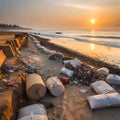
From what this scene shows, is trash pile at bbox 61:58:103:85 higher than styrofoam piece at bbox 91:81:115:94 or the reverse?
the reverse

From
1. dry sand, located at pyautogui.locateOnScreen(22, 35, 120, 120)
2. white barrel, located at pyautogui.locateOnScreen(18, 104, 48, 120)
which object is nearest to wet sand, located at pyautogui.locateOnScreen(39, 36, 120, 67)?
dry sand, located at pyautogui.locateOnScreen(22, 35, 120, 120)

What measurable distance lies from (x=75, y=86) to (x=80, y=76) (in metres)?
0.89

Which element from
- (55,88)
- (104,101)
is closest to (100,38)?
(55,88)

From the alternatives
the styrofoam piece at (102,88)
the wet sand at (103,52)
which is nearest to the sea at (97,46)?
the wet sand at (103,52)

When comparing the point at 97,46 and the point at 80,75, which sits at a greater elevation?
the point at 80,75

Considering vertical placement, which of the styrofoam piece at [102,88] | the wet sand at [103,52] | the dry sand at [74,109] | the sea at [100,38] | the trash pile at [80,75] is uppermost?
the styrofoam piece at [102,88]

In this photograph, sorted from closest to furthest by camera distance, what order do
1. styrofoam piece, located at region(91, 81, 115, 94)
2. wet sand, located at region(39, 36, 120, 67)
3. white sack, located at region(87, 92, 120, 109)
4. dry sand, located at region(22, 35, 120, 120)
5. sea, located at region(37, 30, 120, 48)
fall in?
dry sand, located at region(22, 35, 120, 120) < white sack, located at region(87, 92, 120, 109) < styrofoam piece, located at region(91, 81, 115, 94) < wet sand, located at region(39, 36, 120, 67) < sea, located at region(37, 30, 120, 48)

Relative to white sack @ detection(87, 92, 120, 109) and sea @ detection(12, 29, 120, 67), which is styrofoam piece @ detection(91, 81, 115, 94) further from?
sea @ detection(12, 29, 120, 67)

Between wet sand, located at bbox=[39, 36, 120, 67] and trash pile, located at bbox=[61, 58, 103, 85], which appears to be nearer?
trash pile, located at bbox=[61, 58, 103, 85]

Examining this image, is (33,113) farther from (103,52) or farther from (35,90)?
(103,52)

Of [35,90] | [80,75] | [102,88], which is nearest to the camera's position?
[35,90]

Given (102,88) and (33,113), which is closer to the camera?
(33,113)

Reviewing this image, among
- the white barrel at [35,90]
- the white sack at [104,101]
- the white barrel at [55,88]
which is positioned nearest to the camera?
the white sack at [104,101]

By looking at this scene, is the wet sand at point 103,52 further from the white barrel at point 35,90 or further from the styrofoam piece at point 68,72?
the white barrel at point 35,90
